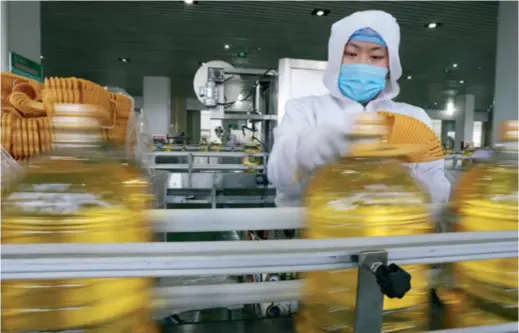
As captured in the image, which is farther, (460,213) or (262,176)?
(262,176)


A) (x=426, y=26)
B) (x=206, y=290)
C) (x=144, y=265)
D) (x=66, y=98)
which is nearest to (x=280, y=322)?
(x=206, y=290)

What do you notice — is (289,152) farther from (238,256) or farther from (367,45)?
(238,256)

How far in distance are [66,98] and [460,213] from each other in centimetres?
92

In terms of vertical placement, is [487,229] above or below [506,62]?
below

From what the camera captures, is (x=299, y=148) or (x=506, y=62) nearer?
(x=299, y=148)

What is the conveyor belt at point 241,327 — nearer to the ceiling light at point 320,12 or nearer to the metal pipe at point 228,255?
the metal pipe at point 228,255

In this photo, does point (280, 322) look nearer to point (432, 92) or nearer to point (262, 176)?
point (262, 176)

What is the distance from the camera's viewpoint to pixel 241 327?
55 cm

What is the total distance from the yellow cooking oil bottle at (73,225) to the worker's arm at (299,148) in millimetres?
374

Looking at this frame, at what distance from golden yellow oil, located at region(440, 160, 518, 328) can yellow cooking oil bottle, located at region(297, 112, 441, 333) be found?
0.05 metres

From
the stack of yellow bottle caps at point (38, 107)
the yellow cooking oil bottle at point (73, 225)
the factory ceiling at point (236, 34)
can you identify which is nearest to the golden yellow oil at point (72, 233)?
the yellow cooking oil bottle at point (73, 225)

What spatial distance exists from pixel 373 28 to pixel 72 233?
100 centimetres

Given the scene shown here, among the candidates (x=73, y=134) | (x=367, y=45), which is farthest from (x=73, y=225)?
(x=367, y=45)

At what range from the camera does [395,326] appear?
1.77 feet
